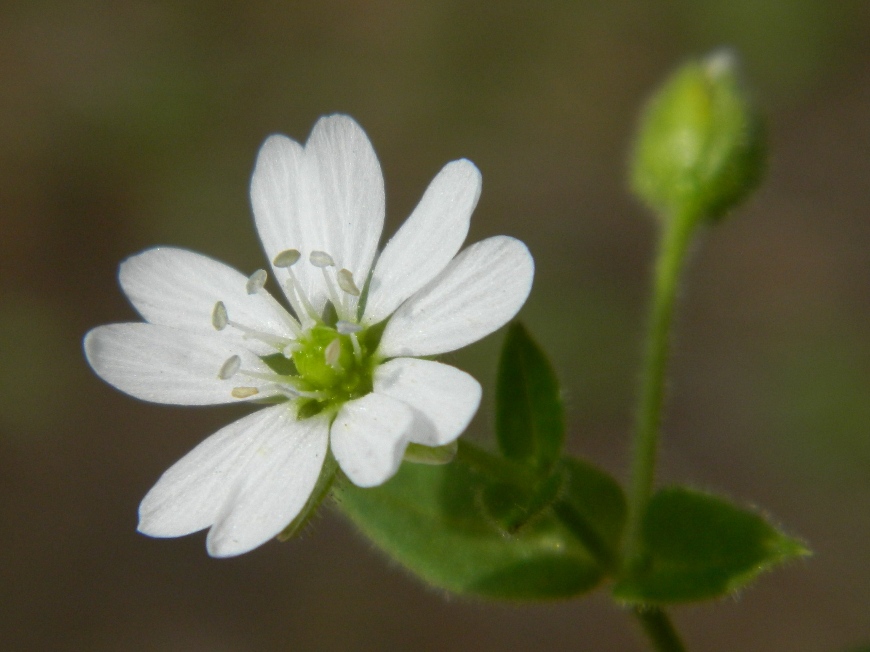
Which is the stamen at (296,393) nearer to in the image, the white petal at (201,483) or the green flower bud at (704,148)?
the white petal at (201,483)

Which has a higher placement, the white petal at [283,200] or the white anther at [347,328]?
the white petal at [283,200]

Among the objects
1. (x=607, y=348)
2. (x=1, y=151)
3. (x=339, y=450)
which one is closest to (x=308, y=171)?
(x=339, y=450)

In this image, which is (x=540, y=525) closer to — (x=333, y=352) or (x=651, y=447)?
(x=651, y=447)

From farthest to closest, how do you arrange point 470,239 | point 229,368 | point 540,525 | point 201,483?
point 470,239 → point 540,525 → point 229,368 → point 201,483

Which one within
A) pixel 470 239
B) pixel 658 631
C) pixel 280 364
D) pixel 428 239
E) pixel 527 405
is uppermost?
pixel 428 239

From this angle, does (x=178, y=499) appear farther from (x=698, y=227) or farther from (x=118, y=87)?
(x=118, y=87)

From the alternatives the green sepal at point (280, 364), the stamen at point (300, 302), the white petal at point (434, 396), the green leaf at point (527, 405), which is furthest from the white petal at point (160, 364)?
the green leaf at point (527, 405)

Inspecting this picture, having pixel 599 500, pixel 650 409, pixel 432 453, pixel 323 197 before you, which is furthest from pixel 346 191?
pixel 599 500
